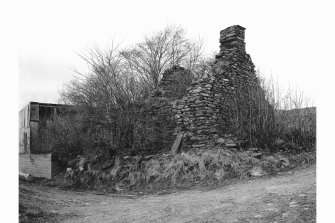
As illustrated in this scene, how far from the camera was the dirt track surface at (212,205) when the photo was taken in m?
3.06

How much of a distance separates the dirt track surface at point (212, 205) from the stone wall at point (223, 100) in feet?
6.14

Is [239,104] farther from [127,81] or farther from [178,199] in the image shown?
[178,199]

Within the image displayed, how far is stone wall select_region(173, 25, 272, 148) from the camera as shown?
664cm

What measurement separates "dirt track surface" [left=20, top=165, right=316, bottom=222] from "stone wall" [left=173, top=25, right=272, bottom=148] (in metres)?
1.87

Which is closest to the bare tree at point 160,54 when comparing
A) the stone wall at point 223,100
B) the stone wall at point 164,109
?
the stone wall at point 164,109

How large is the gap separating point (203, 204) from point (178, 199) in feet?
2.01

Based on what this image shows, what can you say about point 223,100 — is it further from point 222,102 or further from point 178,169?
point 178,169

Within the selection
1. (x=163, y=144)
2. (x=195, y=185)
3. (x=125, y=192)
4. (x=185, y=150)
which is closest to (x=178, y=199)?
(x=195, y=185)

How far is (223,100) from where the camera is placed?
23.2 ft

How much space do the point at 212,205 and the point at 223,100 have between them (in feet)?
12.0

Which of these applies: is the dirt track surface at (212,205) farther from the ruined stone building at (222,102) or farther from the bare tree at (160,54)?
the bare tree at (160,54)

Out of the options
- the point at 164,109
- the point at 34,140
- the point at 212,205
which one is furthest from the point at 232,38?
the point at 34,140

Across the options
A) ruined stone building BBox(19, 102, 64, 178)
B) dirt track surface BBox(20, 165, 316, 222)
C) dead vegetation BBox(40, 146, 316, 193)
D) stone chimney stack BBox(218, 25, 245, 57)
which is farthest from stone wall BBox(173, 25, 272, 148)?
ruined stone building BBox(19, 102, 64, 178)

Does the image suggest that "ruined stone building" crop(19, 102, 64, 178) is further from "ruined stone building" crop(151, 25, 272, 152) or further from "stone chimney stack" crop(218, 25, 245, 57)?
"stone chimney stack" crop(218, 25, 245, 57)
